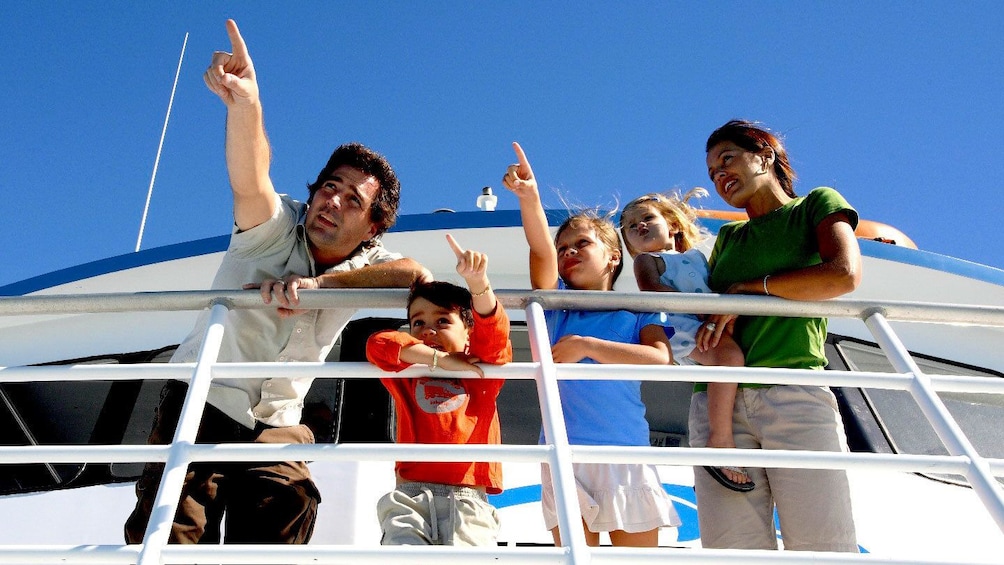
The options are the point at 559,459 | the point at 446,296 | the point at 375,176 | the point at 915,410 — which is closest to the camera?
the point at 559,459

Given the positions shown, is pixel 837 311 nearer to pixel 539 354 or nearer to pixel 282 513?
pixel 539 354

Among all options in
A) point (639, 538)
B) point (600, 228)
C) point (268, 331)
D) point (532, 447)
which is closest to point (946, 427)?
point (532, 447)

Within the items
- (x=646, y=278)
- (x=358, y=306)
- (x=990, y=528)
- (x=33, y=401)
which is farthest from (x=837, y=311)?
(x=33, y=401)

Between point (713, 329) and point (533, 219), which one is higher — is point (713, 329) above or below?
below

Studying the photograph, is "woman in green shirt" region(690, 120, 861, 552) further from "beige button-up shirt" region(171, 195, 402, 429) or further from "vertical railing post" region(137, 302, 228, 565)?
"vertical railing post" region(137, 302, 228, 565)

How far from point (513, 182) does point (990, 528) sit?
300 centimetres

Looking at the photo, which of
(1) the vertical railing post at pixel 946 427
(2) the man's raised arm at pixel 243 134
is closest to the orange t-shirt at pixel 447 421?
(2) the man's raised arm at pixel 243 134

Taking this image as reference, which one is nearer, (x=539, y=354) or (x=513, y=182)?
(x=539, y=354)

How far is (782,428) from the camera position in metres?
2.50

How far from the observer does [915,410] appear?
433 centimetres

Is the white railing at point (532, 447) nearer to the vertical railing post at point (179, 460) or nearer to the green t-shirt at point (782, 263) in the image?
the vertical railing post at point (179, 460)

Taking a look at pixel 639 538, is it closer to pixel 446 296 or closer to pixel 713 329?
pixel 713 329

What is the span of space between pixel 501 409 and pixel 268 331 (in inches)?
74.5

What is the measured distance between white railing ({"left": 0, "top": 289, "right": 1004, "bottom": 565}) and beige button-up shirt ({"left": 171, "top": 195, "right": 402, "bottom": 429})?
382mm
